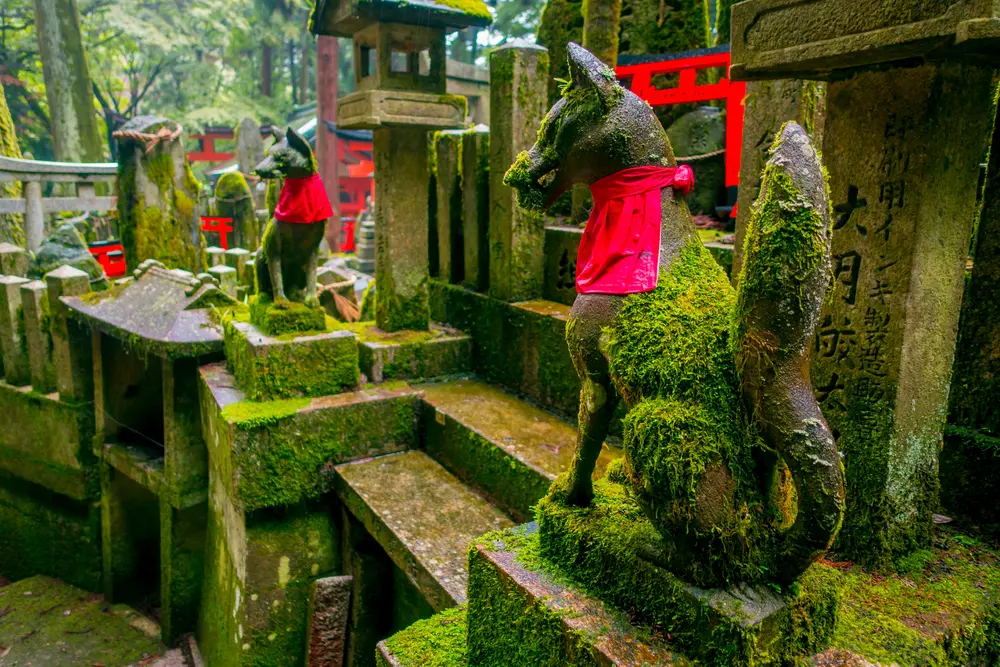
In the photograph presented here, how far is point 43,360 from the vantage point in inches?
274

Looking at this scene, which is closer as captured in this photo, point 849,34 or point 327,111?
point 849,34

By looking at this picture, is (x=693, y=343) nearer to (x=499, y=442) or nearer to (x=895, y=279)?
(x=895, y=279)

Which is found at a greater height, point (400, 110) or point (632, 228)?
point (400, 110)

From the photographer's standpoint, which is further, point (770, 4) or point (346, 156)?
point (346, 156)

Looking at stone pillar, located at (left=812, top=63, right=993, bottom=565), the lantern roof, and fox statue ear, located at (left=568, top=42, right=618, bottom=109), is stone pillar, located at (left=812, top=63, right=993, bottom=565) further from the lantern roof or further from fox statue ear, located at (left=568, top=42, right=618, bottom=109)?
the lantern roof

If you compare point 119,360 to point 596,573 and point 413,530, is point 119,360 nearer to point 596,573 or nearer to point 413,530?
point 413,530

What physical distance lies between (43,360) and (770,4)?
24.1 feet

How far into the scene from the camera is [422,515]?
4168 millimetres

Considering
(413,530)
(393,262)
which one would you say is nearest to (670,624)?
(413,530)

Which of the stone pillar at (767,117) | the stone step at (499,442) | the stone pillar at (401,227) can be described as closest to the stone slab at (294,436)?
the stone step at (499,442)

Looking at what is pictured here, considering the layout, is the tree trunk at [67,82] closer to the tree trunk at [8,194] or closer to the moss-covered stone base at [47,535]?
the tree trunk at [8,194]

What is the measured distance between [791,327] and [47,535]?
8.08 m

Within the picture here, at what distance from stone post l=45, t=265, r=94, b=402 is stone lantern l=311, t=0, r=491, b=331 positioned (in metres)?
3.05

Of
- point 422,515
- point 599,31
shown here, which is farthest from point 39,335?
point 599,31
